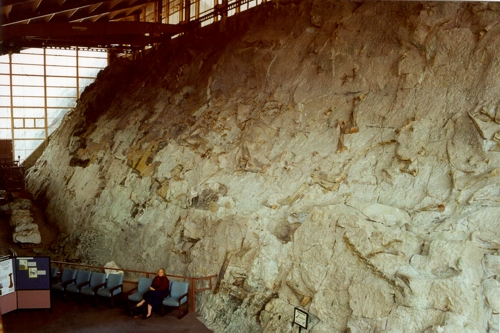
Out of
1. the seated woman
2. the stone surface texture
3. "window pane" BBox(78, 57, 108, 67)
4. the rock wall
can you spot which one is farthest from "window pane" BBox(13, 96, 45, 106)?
the seated woman

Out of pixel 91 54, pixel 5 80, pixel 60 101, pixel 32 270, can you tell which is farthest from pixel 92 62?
pixel 32 270

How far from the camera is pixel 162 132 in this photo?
16156mm

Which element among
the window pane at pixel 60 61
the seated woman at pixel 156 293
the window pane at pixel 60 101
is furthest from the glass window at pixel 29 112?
the seated woman at pixel 156 293

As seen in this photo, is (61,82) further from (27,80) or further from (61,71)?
(27,80)

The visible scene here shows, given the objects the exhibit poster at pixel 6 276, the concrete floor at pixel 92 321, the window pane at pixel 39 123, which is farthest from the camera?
the window pane at pixel 39 123

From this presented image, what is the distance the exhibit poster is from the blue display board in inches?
4.7

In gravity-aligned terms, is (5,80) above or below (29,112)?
above

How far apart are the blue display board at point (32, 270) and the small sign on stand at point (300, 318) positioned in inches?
224

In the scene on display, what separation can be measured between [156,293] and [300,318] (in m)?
3.43

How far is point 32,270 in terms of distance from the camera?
1058 cm

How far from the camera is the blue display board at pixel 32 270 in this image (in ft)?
34.6

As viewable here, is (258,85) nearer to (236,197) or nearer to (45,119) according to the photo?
(236,197)

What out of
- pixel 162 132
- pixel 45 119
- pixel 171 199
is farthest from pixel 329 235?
pixel 45 119

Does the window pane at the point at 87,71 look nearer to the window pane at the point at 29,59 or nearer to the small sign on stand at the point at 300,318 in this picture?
the window pane at the point at 29,59
